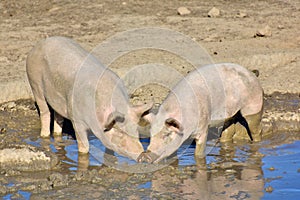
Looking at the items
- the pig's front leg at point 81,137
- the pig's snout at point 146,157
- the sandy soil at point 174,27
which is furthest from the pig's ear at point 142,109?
the sandy soil at point 174,27

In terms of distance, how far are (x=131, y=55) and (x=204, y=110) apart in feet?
16.0

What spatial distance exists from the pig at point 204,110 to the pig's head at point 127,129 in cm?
16

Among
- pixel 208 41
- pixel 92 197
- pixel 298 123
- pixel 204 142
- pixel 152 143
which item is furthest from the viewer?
pixel 208 41

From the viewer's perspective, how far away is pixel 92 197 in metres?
7.61

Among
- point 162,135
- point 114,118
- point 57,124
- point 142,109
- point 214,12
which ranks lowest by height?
point 57,124

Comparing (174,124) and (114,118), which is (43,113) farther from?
(174,124)

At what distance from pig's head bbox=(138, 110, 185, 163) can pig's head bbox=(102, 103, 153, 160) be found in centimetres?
16

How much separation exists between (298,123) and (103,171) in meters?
3.40

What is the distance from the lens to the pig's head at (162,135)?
27.3 feet

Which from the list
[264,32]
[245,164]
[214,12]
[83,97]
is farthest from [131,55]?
[245,164]

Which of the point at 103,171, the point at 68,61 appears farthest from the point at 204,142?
the point at 68,61

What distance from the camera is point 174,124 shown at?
27.6ft

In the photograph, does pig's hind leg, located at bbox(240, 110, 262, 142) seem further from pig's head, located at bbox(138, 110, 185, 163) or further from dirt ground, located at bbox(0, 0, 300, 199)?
pig's head, located at bbox(138, 110, 185, 163)

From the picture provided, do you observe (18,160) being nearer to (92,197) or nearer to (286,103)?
(92,197)
